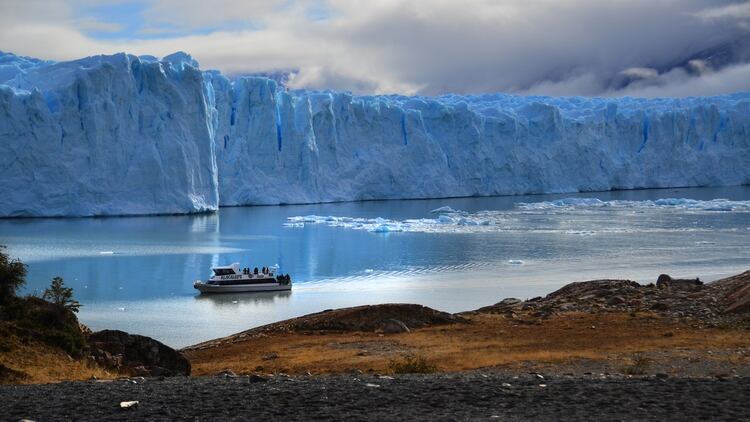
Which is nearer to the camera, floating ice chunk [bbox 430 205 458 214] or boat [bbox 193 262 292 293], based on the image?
boat [bbox 193 262 292 293]

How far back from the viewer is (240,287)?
19109mm

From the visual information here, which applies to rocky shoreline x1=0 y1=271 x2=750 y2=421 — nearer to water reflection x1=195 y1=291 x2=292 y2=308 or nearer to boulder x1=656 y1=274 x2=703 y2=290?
boulder x1=656 y1=274 x2=703 y2=290

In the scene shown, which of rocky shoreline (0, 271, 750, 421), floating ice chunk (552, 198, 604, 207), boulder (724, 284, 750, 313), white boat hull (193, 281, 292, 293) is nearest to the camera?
rocky shoreline (0, 271, 750, 421)

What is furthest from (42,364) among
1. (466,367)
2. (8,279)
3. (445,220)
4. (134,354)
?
(445,220)

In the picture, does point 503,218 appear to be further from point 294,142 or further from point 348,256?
point 348,256

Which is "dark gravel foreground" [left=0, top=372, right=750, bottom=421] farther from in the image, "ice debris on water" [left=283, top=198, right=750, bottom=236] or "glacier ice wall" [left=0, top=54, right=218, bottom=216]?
"glacier ice wall" [left=0, top=54, right=218, bottom=216]

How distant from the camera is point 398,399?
4770mm

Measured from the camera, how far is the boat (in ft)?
61.4

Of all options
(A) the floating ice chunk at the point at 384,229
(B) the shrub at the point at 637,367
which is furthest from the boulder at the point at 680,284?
(A) the floating ice chunk at the point at 384,229

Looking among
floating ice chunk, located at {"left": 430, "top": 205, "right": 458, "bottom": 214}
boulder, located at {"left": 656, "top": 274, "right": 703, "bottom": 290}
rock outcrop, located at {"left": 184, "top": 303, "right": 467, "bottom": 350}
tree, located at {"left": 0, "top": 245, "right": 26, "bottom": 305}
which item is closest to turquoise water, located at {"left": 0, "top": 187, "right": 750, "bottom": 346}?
floating ice chunk, located at {"left": 430, "top": 205, "right": 458, "bottom": 214}

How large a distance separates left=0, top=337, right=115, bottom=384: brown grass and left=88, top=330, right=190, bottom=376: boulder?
0.40 metres

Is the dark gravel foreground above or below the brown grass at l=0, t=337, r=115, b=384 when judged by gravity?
above

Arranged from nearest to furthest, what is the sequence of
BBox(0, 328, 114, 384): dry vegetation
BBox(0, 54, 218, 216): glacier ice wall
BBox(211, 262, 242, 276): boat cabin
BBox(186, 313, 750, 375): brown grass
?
BBox(0, 328, 114, 384): dry vegetation → BBox(186, 313, 750, 375): brown grass → BBox(211, 262, 242, 276): boat cabin → BBox(0, 54, 218, 216): glacier ice wall

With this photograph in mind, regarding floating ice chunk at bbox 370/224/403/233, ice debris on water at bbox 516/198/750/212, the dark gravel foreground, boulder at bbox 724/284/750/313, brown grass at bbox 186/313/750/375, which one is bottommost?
brown grass at bbox 186/313/750/375
